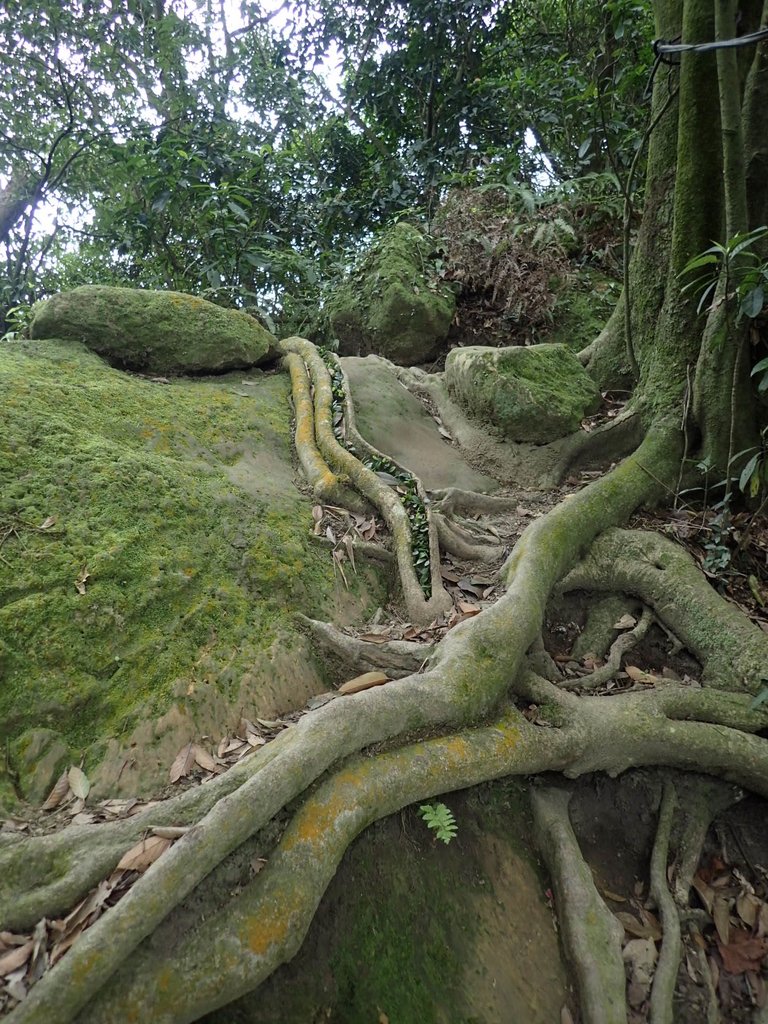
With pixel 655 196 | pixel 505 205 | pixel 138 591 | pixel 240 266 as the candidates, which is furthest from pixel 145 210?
pixel 138 591

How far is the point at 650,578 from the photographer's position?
3834mm

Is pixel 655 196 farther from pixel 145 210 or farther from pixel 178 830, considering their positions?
pixel 145 210

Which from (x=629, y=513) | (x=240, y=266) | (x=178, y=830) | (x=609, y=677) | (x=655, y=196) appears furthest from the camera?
(x=240, y=266)

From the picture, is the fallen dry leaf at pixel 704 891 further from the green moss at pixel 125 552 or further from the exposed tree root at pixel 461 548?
the green moss at pixel 125 552

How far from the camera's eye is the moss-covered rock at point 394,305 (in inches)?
270

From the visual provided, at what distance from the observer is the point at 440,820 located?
7.77ft

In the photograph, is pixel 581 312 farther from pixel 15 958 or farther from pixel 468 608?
pixel 15 958

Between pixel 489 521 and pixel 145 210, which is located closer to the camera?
pixel 489 521

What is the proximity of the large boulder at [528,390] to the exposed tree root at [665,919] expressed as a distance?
9.44 feet

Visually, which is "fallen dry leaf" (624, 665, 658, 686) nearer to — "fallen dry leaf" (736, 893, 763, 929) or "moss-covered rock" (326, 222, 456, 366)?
"fallen dry leaf" (736, 893, 763, 929)

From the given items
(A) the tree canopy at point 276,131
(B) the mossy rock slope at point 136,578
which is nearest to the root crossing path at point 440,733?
(B) the mossy rock slope at point 136,578

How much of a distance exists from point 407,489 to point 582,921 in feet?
8.75

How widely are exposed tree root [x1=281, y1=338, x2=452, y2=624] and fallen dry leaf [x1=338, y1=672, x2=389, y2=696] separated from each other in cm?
60

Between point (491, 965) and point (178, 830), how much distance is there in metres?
1.25
